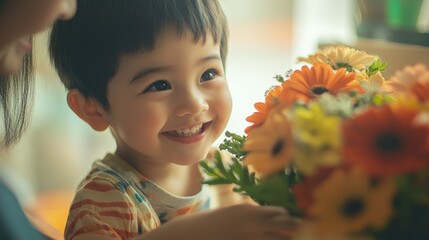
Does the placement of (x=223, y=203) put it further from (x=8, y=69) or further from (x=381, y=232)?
(x=381, y=232)

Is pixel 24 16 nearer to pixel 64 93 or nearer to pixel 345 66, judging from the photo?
pixel 345 66

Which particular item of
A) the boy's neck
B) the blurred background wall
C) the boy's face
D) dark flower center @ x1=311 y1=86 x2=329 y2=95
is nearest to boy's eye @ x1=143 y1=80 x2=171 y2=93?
the boy's face

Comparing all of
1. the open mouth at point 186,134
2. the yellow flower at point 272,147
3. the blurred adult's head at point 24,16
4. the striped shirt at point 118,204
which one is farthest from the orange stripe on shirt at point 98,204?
the yellow flower at point 272,147

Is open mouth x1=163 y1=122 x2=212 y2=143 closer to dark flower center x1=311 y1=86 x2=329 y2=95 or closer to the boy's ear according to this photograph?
the boy's ear

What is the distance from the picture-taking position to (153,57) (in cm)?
73

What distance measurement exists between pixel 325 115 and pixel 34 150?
1.84 m

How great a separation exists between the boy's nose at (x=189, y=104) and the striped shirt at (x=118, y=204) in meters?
0.14

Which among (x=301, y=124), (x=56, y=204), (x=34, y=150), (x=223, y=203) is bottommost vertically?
(x=56, y=204)

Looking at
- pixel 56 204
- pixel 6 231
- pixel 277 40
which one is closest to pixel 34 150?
pixel 56 204

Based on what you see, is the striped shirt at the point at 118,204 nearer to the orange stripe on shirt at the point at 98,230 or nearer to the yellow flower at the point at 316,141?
the orange stripe on shirt at the point at 98,230

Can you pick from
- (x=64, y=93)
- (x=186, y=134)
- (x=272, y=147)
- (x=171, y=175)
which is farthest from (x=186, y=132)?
(x=64, y=93)

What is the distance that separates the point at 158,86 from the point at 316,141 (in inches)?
15.9

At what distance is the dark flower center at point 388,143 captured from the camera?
0.37m

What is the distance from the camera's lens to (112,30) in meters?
0.73
